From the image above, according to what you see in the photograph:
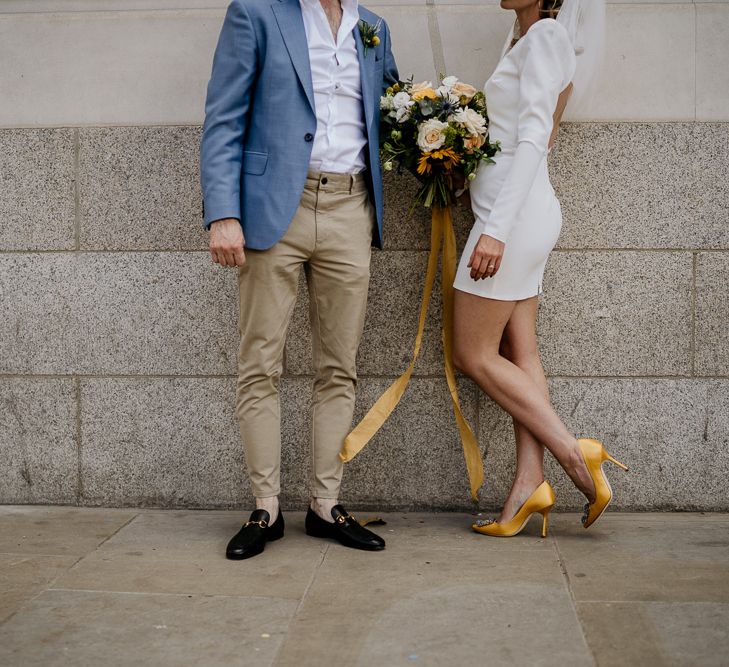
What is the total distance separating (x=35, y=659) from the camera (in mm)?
2842

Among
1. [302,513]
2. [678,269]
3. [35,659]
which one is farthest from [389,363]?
[35,659]

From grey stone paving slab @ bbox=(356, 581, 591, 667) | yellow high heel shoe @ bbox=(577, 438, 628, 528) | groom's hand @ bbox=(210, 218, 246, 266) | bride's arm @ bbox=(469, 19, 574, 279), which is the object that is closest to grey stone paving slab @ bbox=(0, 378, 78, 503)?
groom's hand @ bbox=(210, 218, 246, 266)

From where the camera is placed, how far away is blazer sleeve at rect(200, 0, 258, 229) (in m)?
3.63

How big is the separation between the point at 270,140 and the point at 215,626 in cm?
181

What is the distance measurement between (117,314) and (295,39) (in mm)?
1631

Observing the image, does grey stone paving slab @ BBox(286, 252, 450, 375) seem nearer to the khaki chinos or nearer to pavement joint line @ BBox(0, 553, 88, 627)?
the khaki chinos

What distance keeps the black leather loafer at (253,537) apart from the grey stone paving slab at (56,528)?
2.07 ft

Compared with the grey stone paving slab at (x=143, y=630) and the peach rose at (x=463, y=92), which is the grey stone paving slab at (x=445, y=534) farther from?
the peach rose at (x=463, y=92)

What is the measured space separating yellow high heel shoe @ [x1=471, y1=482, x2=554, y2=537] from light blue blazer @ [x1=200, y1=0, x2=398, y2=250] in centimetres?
152

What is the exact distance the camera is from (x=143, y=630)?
10.0 feet

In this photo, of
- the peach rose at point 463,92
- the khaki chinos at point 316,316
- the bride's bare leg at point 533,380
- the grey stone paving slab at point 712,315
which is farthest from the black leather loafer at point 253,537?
the grey stone paving slab at point 712,315

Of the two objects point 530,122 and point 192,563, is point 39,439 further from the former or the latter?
point 530,122

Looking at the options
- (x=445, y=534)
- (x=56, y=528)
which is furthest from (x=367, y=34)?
(x=56, y=528)

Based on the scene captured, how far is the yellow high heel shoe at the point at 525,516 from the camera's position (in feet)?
13.0
